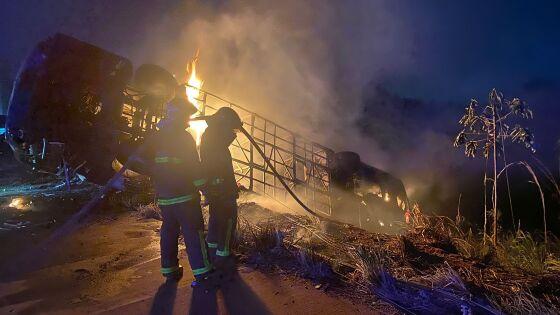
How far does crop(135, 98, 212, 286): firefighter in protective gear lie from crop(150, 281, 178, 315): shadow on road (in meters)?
0.14

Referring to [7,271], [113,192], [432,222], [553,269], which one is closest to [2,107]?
[113,192]

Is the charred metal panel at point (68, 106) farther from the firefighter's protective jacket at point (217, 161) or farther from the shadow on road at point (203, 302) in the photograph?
the shadow on road at point (203, 302)

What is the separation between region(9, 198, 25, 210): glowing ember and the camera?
7635 millimetres

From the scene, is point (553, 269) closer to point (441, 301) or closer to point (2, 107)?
point (441, 301)

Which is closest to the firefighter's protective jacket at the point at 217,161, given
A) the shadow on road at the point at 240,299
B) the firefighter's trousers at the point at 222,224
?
the firefighter's trousers at the point at 222,224

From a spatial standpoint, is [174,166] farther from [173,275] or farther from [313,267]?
[313,267]

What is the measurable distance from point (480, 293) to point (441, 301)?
1.62ft

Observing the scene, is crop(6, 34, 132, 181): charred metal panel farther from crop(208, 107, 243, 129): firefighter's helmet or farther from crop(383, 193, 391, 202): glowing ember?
crop(383, 193, 391, 202): glowing ember

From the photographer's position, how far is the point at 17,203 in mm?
7980

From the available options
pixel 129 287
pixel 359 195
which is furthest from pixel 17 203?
pixel 359 195

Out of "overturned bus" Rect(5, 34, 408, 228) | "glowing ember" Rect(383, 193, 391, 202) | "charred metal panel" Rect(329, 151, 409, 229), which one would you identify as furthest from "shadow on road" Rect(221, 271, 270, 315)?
"glowing ember" Rect(383, 193, 391, 202)

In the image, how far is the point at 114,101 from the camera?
19.4 feet

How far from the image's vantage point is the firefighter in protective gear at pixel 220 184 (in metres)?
3.73

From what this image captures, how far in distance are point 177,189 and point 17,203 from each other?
710 centimetres
